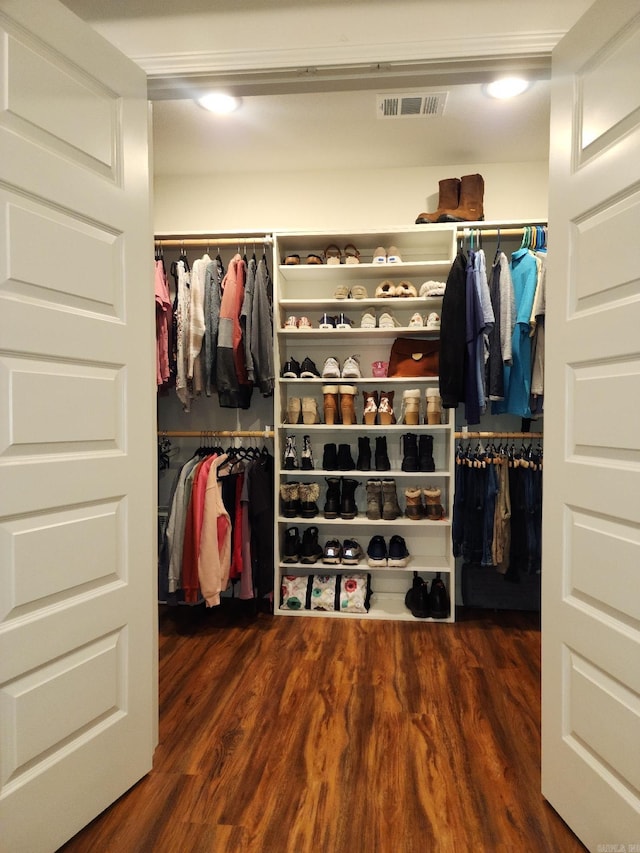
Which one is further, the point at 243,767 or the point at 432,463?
the point at 432,463

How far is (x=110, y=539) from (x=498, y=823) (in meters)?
1.37

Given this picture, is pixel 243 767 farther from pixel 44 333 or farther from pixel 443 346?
pixel 443 346

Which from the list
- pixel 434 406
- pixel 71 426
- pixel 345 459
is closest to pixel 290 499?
pixel 345 459

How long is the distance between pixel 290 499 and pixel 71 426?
5.49ft

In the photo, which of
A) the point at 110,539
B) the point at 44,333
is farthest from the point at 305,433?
the point at 44,333

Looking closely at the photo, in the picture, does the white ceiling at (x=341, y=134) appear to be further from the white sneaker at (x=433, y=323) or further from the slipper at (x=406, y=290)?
the white sneaker at (x=433, y=323)

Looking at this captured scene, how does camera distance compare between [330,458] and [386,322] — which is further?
[330,458]

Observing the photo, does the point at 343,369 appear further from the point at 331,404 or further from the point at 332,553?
the point at 332,553

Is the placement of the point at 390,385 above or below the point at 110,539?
above

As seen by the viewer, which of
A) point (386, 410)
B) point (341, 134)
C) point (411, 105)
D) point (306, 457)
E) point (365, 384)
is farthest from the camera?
point (365, 384)

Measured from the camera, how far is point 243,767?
152 centimetres

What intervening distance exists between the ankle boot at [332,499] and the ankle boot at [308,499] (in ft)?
0.25

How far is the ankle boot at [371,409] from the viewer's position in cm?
275

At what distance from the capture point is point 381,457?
2.77 m
